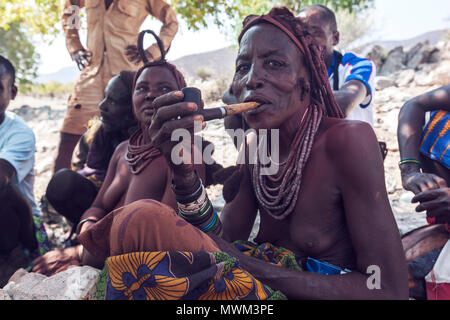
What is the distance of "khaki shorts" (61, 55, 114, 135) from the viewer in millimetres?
4234

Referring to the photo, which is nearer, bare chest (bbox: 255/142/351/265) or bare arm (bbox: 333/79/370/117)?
bare chest (bbox: 255/142/351/265)

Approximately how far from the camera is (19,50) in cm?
1540

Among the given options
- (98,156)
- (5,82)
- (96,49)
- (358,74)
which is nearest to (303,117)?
(358,74)

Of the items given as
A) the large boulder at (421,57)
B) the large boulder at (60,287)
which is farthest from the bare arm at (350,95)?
the large boulder at (421,57)

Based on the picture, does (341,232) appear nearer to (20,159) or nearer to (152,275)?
(152,275)

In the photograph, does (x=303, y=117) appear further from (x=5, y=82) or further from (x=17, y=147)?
(x=5, y=82)

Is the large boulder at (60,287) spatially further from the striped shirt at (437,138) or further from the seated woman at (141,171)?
the striped shirt at (437,138)

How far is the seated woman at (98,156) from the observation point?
2967mm

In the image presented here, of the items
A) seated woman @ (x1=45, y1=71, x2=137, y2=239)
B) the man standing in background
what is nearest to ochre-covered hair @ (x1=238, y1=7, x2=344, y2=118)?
seated woman @ (x1=45, y1=71, x2=137, y2=239)

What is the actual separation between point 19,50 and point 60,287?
16407 millimetres

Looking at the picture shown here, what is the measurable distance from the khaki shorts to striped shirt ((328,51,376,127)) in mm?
2471

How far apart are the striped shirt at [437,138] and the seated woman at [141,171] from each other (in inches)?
53.3

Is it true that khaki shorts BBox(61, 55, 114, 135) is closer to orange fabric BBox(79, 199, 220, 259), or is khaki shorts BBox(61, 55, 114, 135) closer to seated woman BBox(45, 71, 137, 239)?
seated woman BBox(45, 71, 137, 239)
